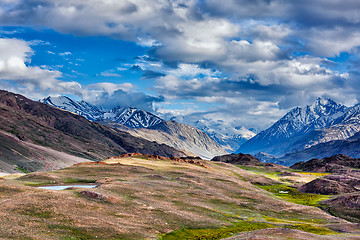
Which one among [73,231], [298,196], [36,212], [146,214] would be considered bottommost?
[73,231]

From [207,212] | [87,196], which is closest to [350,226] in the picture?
[207,212]

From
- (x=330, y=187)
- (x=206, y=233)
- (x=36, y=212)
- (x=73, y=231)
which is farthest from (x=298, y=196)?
(x=36, y=212)

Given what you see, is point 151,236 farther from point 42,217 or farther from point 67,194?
point 67,194

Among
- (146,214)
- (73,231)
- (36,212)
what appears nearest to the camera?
(73,231)

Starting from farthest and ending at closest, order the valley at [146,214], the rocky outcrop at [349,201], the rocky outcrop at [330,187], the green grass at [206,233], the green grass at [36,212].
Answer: the rocky outcrop at [330,187] < the rocky outcrop at [349,201] < the green grass at [206,233] < the green grass at [36,212] < the valley at [146,214]

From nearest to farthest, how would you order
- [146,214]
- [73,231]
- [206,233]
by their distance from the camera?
[73,231] < [206,233] < [146,214]

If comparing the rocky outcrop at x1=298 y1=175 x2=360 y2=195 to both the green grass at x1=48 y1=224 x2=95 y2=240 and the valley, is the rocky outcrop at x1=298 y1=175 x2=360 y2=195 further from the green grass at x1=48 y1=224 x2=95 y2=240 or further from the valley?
the green grass at x1=48 y1=224 x2=95 y2=240

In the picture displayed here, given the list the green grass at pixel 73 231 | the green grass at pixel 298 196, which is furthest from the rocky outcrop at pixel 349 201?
the green grass at pixel 73 231

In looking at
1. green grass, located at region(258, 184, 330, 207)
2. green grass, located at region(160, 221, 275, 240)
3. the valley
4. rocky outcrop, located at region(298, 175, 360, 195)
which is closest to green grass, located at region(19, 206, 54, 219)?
the valley

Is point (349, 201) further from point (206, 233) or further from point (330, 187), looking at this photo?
point (206, 233)

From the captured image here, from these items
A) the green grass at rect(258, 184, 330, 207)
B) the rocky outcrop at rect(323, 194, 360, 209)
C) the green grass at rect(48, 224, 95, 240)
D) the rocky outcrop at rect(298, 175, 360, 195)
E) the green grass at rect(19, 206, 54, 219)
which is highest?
the rocky outcrop at rect(298, 175, 360, 195)

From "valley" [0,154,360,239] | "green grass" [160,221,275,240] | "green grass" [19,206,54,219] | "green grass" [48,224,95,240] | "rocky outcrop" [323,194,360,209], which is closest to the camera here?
"green grass" [48,224,95,240]

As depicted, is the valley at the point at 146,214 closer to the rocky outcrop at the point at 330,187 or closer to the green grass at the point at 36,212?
the green grass at the point at 36,212

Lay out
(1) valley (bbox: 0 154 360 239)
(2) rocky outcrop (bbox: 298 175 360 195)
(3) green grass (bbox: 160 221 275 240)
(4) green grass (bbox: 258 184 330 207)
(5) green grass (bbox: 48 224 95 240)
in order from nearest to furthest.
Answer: (5) green grass (bbox: 48 224 95 240) → (1) valley (bbox: 0 154 360 239) → (3) green grass (bbox: 160 221 275 240) → (4) green grass (bbox: 258 184 330 207) → (2) rocky outcrop (bbox: 298 175 360 195)
